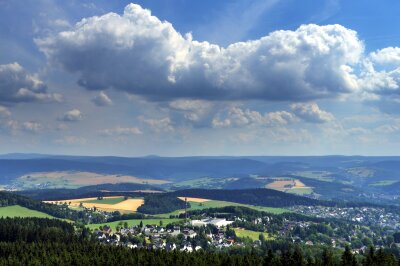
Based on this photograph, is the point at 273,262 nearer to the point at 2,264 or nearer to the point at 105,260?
the point at 105,260

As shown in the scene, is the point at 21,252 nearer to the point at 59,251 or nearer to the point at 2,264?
the point at 59,251

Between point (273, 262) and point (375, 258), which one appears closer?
point (375, 258)

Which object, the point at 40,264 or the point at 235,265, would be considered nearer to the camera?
the point at 235,265

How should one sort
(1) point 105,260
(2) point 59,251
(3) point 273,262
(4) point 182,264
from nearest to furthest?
(3) point 273,262 → (4) point 182,264 → (1) point 105,260 → (2) point 59,251

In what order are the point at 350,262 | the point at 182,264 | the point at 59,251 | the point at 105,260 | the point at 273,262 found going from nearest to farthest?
the point at 350,262 → the point at 273,262 → the point at 182,264 → the point at 105,260 → the point at 59,251

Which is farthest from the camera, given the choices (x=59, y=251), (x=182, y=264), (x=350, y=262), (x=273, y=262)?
(x=59, y=251)

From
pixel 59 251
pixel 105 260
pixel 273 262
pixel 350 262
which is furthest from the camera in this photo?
pixel 59 251

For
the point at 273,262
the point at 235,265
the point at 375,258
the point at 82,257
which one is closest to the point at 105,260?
the point at 82,257

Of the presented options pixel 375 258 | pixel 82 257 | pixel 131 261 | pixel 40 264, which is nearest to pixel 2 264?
pixel 40 264
